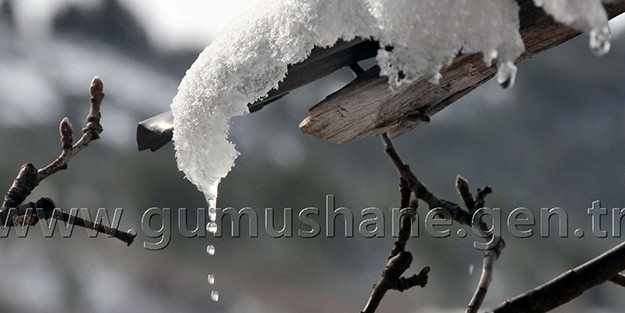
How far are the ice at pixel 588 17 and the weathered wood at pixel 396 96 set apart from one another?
324mm

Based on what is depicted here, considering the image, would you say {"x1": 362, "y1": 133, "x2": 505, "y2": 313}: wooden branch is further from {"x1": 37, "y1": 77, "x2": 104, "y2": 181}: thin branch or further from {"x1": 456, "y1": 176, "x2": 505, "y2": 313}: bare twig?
{"x1": 37, "y1": 77, "x2": 104, "y2": 181}: thin branch

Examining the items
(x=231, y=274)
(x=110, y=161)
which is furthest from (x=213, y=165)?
(x=110, y=161)

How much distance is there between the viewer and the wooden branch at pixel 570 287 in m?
1.57

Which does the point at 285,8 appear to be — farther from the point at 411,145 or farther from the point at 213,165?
the point at 411,145

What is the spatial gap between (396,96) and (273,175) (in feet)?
19.1

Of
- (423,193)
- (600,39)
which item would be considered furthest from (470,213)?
(600,39)

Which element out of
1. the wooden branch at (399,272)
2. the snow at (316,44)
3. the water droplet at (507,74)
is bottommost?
the wooden branch at (399,272)

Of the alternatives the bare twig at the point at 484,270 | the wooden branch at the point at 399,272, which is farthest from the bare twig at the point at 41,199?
the bare twig at the point at 484,270

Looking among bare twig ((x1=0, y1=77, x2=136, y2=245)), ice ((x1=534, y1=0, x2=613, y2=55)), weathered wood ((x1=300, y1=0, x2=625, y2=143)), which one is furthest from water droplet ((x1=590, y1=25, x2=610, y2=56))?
bare twig ((x1=0, y1=77, x2=136, y2=245))

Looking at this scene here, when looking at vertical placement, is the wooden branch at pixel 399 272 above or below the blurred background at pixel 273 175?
below

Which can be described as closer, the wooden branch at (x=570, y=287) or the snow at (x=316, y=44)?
the snow at (x=316, y=44)

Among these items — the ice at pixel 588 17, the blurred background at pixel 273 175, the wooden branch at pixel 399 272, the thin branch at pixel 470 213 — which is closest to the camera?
the ice at pixel 588 17

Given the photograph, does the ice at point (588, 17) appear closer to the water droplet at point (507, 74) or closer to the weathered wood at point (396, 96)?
the water droplet at point (507, 74)

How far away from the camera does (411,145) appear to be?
7461mm
